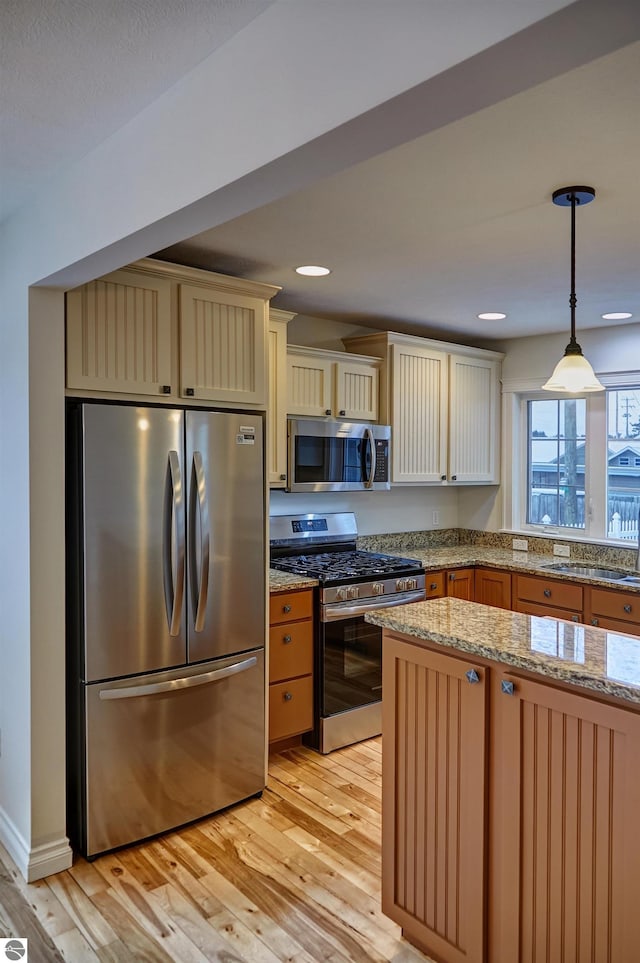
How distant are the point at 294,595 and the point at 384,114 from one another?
8.45ft

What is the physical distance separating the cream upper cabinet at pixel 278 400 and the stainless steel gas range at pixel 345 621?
0.48 m

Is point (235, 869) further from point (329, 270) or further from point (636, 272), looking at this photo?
point (636, 272)

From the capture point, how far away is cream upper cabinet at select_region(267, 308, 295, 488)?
3500 mm

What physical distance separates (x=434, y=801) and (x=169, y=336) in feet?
6.42

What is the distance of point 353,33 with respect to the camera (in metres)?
1.13

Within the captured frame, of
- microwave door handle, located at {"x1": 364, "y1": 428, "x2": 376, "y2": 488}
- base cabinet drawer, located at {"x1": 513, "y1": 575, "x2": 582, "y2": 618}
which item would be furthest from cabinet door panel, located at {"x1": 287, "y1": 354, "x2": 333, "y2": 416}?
base cabinet drawer, located at {"x1": 513, "y1": 575, "x2": 582, "y2": 618}

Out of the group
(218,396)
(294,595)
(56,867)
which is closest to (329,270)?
(218,396)

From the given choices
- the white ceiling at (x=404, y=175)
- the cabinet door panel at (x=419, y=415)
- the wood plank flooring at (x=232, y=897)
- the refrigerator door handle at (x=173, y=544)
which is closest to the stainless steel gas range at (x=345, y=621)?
the wood plank flooring at (x=232, y=897)

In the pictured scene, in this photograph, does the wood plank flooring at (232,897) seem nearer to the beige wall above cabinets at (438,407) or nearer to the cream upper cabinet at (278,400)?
the cream upper cabinet at (278,400)

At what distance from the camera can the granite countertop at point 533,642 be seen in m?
1.58

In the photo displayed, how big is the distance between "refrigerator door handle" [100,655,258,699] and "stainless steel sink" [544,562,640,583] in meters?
2.10

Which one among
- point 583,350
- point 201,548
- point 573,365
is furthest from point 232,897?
point 583,350

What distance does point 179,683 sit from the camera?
271 centimetres

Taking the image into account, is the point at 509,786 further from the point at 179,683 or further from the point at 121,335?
the point at 121,335
